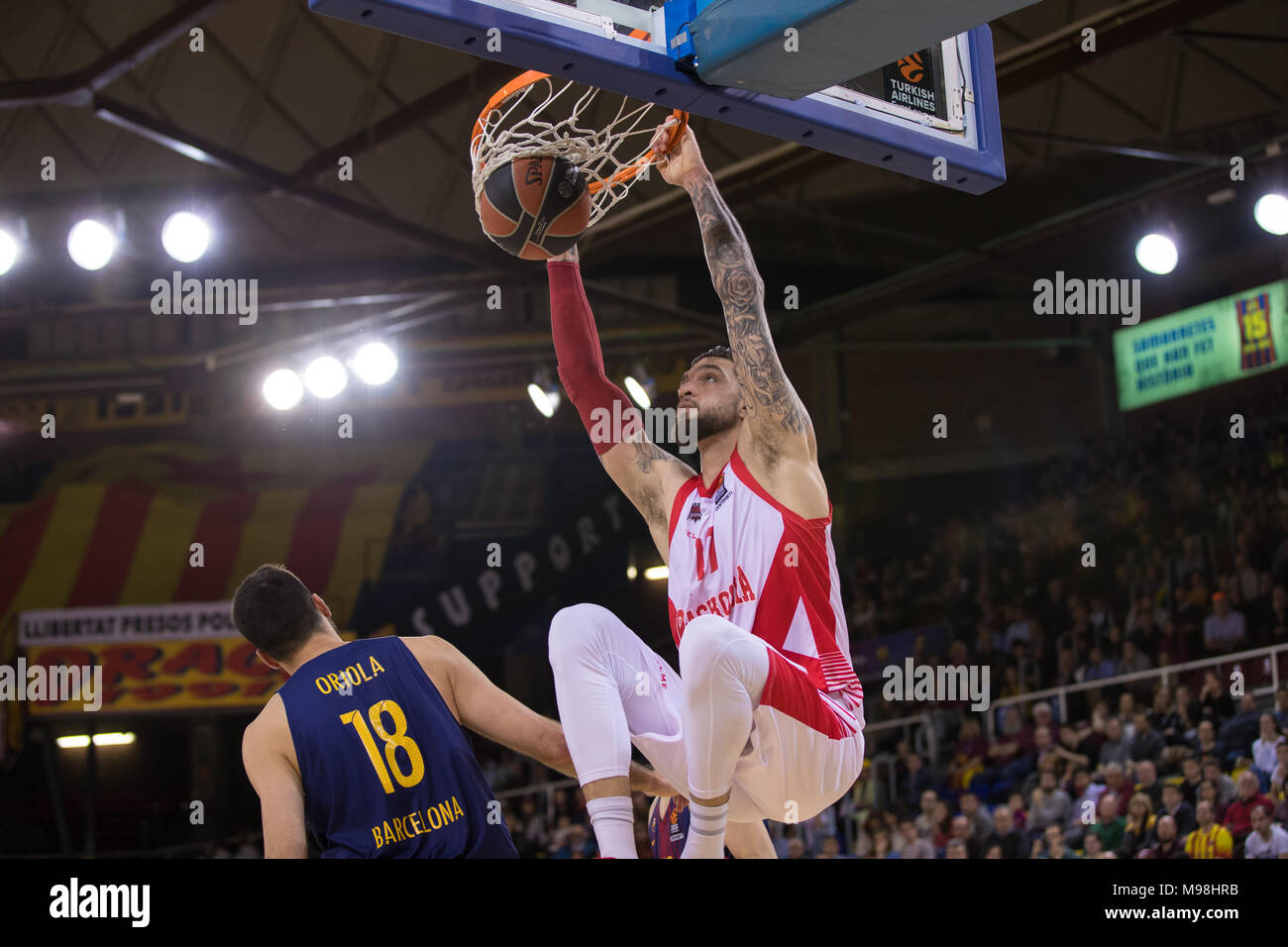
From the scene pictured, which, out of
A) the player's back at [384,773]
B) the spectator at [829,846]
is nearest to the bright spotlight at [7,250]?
the player's back at [384,773]

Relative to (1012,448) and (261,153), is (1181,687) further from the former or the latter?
(261,153)

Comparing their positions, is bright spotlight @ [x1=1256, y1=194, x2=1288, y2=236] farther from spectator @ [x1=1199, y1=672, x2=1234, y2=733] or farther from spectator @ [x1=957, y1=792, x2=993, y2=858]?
spectator @ [x1=957, y1=792, x2=993, y2=858]

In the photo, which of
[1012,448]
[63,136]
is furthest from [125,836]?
[1012,448]

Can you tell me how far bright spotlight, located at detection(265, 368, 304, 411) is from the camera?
12.3 m

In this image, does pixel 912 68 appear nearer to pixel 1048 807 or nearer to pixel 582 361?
pixel 582 361

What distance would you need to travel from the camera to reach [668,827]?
478 centimetres

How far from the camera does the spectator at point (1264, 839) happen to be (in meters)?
8.49

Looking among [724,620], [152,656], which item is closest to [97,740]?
[152,656]

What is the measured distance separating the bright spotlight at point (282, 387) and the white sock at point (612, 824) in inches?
349

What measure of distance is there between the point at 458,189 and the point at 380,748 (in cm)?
997

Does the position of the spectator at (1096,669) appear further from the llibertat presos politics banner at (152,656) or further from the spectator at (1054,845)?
the llibertat presos politics banner at (152,656)

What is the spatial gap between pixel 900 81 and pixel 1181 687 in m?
→ 7.65

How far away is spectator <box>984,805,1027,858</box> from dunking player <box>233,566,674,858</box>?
6575 mm
